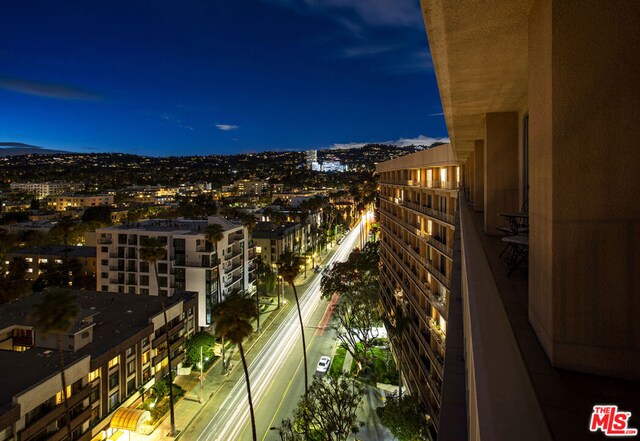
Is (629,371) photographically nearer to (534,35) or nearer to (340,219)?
(534,35)

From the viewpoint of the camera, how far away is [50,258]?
53.5m

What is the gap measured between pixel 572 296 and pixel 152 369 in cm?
3082

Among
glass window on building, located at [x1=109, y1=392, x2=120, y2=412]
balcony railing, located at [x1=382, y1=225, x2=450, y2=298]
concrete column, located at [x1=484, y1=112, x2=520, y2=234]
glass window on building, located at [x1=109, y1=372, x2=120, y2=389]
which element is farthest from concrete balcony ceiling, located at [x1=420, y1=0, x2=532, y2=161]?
glass window on building, located at [x1=109, y1=392, x2=120, y2=412]

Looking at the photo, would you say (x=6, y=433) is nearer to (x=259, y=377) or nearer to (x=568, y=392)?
(x=259, y=377)

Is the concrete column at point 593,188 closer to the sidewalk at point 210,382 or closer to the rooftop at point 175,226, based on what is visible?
the sidewalk at point 210,382

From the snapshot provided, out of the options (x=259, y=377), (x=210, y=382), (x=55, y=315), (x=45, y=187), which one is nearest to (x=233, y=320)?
(x=55, y=315)

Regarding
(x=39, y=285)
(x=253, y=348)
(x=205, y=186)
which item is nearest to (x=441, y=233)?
(x=253, y=348)

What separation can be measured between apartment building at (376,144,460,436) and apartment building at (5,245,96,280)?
4411 centimetres

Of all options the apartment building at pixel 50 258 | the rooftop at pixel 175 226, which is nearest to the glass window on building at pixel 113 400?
the rooftop at pixel 175 226

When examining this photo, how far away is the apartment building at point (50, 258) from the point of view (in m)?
53.2

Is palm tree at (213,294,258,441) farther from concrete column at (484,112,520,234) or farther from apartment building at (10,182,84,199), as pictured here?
apartment building at (10,182,84,199)

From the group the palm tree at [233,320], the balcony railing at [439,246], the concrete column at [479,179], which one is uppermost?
the concrete column at [479,179]

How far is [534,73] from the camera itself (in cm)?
382

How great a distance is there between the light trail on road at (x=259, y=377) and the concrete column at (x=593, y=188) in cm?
2566
